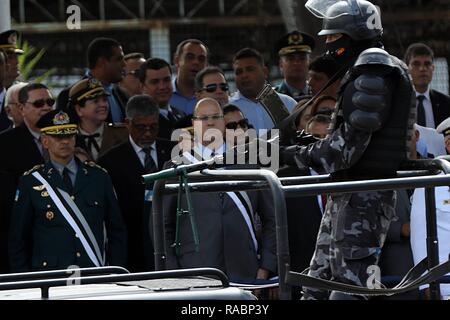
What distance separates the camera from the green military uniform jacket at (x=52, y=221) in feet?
28.9

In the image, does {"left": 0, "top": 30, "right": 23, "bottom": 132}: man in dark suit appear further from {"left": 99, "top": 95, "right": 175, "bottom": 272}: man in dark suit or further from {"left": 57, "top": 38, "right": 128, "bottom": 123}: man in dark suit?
{"left": 99, "top": 95, "right": 175, "bottom": 272}: man in dark suit

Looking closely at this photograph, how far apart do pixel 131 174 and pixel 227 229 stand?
107 cm

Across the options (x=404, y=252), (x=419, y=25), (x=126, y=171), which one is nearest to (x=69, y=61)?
(x=419, y=25)

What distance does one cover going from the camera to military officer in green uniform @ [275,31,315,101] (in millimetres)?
10969

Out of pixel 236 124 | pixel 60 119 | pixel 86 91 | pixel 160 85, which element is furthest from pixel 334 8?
pixel 160 85

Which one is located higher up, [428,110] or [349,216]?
[428,110]

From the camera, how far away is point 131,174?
950cm

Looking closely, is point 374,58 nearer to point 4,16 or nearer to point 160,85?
point 160,85

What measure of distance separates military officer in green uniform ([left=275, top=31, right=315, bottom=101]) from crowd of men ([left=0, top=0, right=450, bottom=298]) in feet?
0.06

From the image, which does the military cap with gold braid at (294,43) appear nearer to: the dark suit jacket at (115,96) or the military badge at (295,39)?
the military badge at (295,39)

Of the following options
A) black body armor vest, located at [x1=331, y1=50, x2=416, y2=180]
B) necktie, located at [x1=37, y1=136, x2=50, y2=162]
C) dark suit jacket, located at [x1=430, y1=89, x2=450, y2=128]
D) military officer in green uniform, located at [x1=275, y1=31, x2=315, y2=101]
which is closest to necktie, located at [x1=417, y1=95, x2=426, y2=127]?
dark suit jacket, located at [x1=430, y1=89, x2=450, y2=128]

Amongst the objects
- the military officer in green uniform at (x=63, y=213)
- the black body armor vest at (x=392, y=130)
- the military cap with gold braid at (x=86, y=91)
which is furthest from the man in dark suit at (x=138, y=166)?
the black body armor vest at (x=392, y=130)

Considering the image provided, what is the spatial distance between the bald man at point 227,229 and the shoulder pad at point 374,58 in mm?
2354
